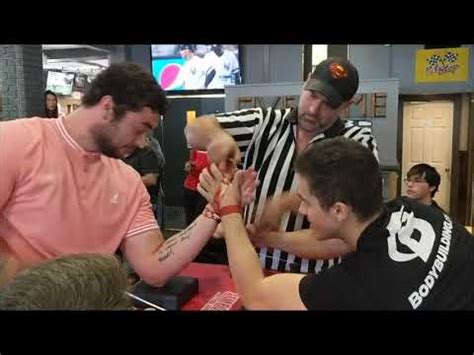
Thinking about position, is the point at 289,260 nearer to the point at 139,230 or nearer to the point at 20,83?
the point at 139,230

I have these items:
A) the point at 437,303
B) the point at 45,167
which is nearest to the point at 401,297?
the point at 437,303

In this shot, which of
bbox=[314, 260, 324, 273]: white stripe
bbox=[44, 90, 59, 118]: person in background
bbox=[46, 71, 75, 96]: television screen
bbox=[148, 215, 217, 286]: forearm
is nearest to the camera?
bbox=[148, 215, 217, 286]: forearm

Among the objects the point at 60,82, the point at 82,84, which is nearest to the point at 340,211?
Answer: the point at 82,84

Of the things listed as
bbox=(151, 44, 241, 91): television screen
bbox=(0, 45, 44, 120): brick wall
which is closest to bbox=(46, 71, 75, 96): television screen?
bbox=(0, 45, 44, 120): brick wall

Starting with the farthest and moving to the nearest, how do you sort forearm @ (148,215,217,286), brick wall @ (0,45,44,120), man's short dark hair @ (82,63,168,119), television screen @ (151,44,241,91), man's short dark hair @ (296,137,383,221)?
television screen @ (151,44,241,91)
brick wall @ (0,45,44,120)
forearm @ (148,215,217,286)
man's short dark hair @ (82,63,168,119)
man's short dark hair @ (296,137,383,221)

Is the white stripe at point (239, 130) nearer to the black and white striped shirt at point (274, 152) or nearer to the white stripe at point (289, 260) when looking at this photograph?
the black and white striped shirt at point (274, 152)

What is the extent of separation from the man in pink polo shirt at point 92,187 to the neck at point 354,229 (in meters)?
0.33

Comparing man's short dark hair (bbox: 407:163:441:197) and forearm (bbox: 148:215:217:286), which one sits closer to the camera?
forearm (bbox: 148:215:217:286)

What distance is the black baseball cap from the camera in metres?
1.23

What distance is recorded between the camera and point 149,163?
2.76 m

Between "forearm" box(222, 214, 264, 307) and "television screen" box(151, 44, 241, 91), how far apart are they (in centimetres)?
301

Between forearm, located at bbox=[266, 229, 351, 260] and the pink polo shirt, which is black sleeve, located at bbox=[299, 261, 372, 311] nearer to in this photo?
forearm, located at bbox=[266, 229, 351, 260]

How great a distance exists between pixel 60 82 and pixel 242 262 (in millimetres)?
3294
